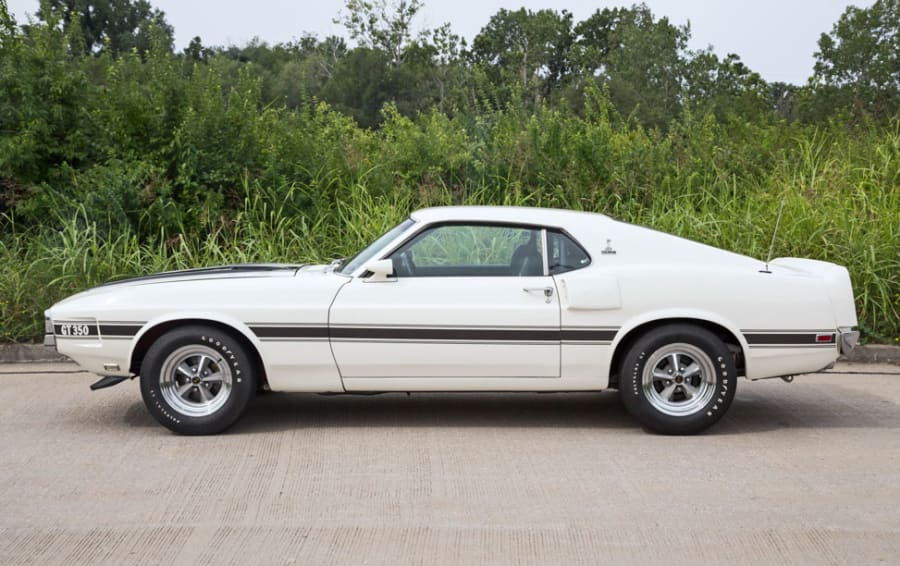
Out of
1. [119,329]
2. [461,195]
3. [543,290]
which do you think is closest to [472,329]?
[543,290]

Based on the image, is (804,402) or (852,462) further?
(804,402)

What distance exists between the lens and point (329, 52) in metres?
83.1

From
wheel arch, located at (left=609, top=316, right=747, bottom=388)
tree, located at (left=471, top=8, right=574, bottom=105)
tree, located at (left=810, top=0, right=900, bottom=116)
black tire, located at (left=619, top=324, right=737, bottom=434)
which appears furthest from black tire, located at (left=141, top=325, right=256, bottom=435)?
tree, located at (left=471, top=8, right=574, bottom=105)

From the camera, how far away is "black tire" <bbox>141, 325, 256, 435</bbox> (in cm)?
688

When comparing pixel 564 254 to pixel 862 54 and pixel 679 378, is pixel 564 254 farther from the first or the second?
pixel 862 54

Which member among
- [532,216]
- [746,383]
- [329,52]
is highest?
[329,52]

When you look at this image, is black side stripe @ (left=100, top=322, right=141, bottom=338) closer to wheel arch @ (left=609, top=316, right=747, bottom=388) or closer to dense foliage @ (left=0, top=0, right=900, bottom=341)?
wheel arch @ (left=609, top=316, right=747, bottom=388)

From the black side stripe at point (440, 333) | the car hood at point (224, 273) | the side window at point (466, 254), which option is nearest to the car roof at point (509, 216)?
the side window at point (466, 254)

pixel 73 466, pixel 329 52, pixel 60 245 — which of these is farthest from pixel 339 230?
pixel 329 52

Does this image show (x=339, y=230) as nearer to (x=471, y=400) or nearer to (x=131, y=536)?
(x=471, y=400)

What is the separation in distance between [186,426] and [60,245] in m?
5.27

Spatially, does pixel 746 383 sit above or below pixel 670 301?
below

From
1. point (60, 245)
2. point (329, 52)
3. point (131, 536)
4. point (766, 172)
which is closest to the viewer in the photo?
point (131, 536)

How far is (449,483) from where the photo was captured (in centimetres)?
588
